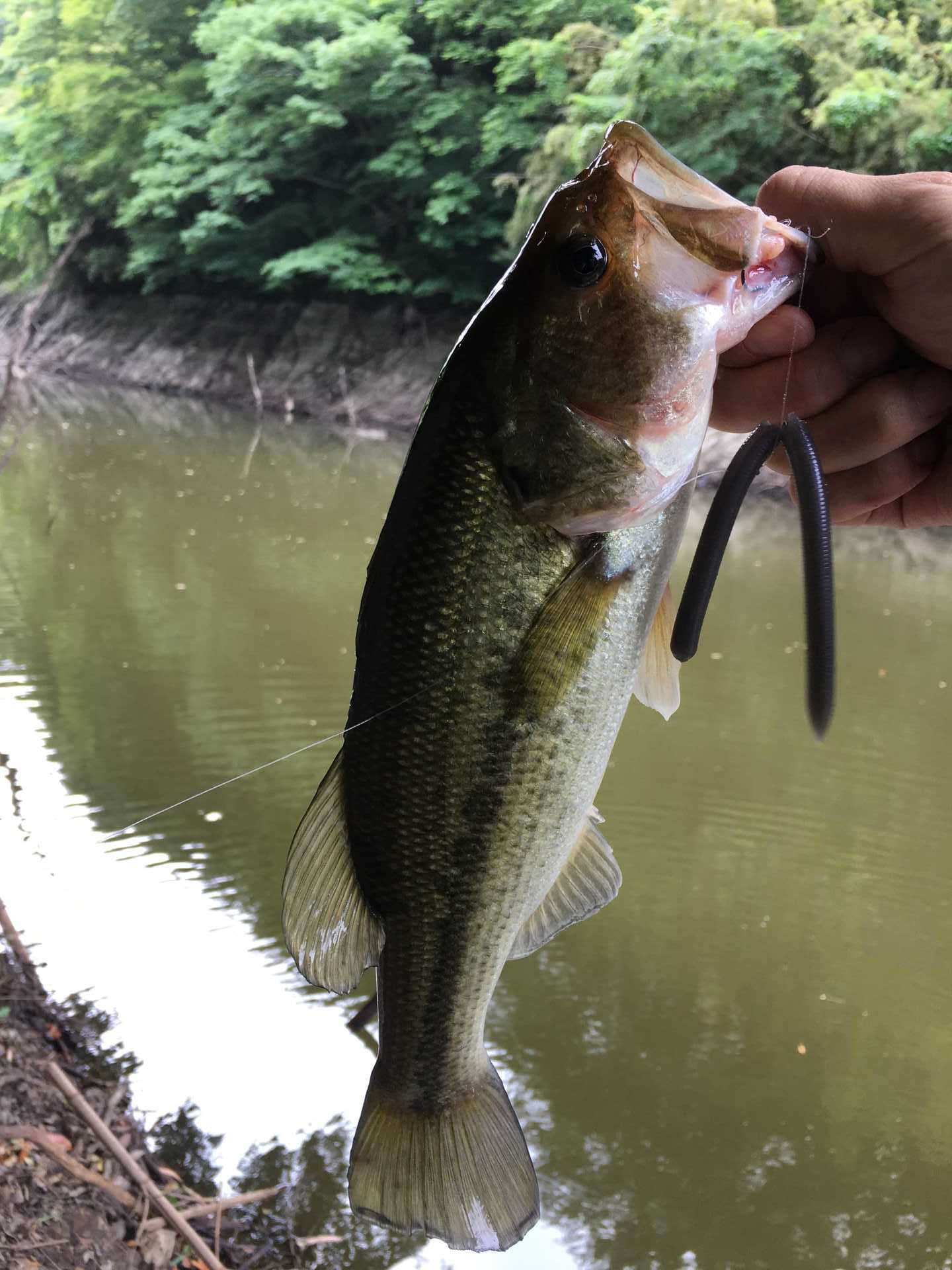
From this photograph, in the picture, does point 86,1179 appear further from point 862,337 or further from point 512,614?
point 862,337

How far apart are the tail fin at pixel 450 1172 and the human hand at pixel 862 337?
95 cm

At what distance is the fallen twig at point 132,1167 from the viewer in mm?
2709

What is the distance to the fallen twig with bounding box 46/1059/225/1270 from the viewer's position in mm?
2709

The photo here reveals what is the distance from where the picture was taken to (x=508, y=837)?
4.09 ft

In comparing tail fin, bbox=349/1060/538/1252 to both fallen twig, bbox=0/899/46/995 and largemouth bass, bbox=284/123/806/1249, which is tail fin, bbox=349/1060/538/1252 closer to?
largemouth bass, bbox=284/123/806/1249

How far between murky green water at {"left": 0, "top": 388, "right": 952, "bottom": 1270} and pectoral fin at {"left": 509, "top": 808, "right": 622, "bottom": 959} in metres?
2.27

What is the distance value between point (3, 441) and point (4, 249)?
1793 cm

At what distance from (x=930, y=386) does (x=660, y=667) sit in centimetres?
61

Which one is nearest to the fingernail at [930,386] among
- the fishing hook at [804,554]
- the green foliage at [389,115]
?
the fishing hook at [804,554]

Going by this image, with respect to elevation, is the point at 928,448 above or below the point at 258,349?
above

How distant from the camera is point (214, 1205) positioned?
3.01 m

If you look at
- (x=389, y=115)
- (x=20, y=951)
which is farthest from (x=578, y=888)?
(x=389, y=115)

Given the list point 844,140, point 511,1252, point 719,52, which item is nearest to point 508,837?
point 511,1252

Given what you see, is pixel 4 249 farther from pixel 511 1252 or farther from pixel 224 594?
pixel 511 1252
